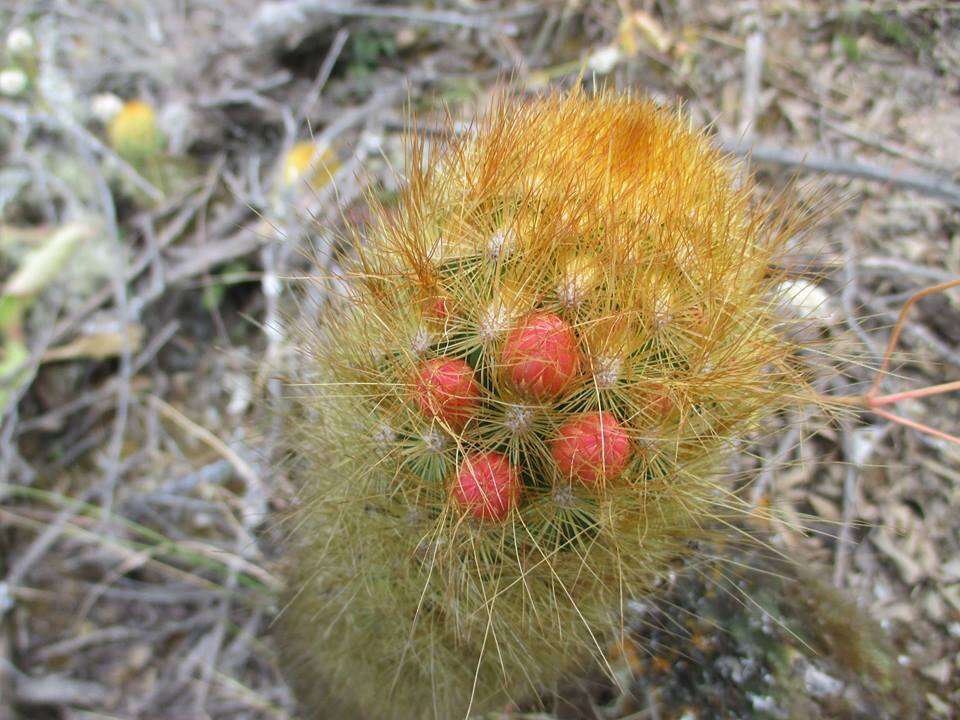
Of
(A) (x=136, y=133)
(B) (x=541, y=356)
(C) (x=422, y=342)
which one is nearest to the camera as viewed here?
(B) (x=541, y=356)

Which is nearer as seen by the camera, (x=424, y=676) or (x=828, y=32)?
(x=424, y=676)

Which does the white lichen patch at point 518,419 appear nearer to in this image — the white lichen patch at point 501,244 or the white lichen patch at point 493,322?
the white lichen patch at point 493,322

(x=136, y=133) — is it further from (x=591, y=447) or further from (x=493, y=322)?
(x=591, y=447)

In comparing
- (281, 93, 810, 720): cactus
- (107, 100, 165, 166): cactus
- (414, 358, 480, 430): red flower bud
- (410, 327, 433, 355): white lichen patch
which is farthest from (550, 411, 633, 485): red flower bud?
(107, 100, 165, 166): cactus

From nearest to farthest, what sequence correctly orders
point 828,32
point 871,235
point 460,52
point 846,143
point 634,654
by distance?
point 634,654
point 871,235
point 846,143
point 828,32
point 460,52

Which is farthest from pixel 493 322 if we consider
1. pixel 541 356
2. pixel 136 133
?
pixel 136 133

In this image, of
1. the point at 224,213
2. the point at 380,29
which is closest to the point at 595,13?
the point at 380,29

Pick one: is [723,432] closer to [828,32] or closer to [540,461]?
[540,461]
